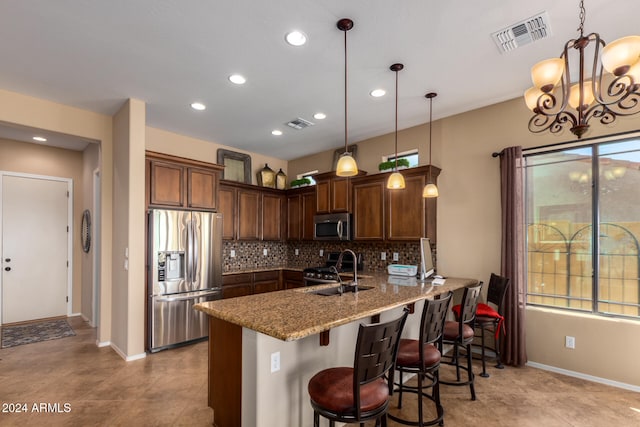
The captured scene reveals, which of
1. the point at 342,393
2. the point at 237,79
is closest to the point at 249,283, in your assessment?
the point at 237,79

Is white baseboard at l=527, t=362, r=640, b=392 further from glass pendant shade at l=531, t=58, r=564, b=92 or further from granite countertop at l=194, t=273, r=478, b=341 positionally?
glass pendant shade at l=531, t=58, r=564, b=92

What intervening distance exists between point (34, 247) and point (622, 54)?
24.3ft

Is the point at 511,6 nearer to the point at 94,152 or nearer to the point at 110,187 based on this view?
the point at 110,187

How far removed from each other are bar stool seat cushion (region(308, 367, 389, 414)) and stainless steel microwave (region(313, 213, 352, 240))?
3222 mm

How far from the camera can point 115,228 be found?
4047mm

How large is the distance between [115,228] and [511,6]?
4.66 meters

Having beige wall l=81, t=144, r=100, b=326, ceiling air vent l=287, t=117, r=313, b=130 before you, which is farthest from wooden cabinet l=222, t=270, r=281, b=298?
ceiling air vent l=287, t=117, r=313, b=130

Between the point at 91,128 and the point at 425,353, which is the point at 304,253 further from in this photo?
the point at 425,353

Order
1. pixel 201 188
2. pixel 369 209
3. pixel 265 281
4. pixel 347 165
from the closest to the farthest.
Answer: pixel 347 165 → pixel 201 188 → pixel 369 209 → pixel 265 281

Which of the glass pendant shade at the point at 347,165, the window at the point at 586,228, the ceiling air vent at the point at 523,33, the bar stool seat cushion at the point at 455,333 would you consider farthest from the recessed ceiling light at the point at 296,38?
the window at the point at 586,228

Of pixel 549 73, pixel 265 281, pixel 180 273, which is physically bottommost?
pixel 265 281

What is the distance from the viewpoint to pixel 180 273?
412 centimetres

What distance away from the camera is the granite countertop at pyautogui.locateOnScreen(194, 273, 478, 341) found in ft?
5.77

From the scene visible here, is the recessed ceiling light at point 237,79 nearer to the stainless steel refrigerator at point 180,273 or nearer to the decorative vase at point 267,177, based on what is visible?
the stainless steel refrigerator at point 180,273
